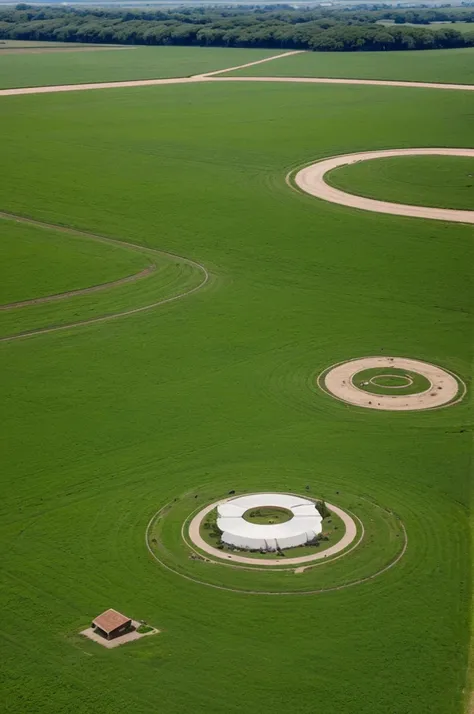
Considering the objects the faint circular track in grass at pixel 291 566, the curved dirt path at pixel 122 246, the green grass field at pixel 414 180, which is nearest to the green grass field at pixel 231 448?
the faint circular track in grass at pixel 291 566

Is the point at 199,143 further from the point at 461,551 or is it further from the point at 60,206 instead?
the point at 461,551

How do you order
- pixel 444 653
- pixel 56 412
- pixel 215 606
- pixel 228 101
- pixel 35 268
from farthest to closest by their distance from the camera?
1. pixel 228 101
2. pixel 35 268
3. pixel 56 412
4. pixel 215 606
5. pixel 444 653

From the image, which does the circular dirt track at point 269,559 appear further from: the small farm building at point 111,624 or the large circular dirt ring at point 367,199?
the large circular dirt ring at point 367,199

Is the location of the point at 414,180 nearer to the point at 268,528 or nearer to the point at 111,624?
the point at 268,528

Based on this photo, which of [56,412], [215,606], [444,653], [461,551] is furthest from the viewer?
[56,412]

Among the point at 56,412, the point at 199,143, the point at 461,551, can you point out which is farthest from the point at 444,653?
the point at 199,143

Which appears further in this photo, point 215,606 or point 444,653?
point 215,606

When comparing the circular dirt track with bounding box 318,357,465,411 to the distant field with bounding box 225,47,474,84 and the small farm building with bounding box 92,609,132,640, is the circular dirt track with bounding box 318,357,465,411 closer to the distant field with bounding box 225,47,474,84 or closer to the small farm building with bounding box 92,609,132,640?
the small farm building with bounding box 92,609,132,640
